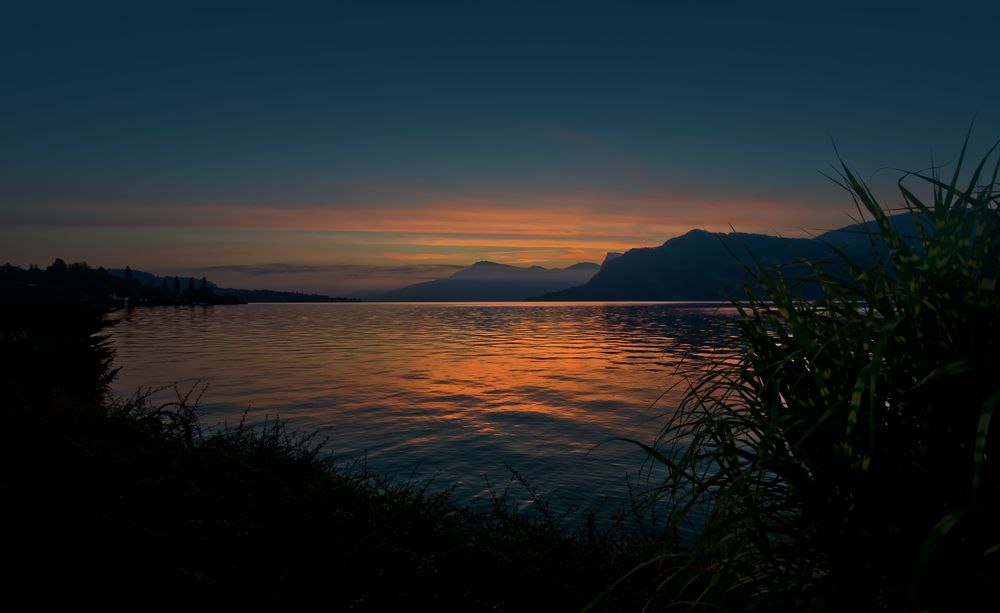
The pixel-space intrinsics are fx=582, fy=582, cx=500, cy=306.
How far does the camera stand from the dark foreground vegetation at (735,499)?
2861 mm

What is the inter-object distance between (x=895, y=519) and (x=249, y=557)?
17.0ft

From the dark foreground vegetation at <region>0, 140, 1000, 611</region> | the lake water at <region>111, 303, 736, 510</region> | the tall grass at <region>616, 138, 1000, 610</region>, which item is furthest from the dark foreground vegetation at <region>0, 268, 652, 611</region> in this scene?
the tall grass at <region>616, 138, 1000, 610</region>

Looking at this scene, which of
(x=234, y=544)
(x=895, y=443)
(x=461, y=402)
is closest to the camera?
(x=895, y=443)

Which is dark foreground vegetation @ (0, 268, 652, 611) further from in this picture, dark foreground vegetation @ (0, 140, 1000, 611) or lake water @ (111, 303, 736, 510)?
lake water @ (111, 303, 736, 510)

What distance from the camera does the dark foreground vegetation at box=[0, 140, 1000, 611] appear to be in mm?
2861

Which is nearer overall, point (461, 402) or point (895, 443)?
point (895, 443)

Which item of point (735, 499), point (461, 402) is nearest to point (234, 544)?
point (735, 499)

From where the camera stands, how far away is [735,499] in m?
3.43

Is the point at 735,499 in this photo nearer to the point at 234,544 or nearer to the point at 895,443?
the point at 895,443

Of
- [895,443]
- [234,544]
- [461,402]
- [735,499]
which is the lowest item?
[461,402]

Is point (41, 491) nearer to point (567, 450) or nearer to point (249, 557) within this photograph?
point (249, 557)

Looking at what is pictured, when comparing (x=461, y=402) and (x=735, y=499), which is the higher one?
(x=735, y=499)

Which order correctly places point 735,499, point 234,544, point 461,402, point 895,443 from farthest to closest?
point 461,402 → point 234,544 → point 735,499 → point 895,443

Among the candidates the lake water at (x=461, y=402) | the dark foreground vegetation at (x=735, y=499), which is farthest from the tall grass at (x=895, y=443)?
the lake water at (x=461, y=402)
